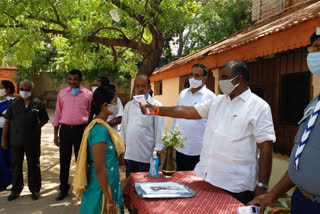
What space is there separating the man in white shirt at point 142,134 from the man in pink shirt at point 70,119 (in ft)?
4.53

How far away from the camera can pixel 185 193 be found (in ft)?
7.37

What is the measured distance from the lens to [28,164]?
4.81 meters

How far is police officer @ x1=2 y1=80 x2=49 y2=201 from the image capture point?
470 cm

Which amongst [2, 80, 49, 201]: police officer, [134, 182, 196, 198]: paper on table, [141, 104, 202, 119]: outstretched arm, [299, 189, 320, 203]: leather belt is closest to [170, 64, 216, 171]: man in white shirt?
[141, 104, 202, 119]: outstretched arm

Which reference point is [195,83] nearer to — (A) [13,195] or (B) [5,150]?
(A) [13,195]

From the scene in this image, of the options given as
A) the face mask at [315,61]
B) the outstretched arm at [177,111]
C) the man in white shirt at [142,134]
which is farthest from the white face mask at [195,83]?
the face mask at [315,61]

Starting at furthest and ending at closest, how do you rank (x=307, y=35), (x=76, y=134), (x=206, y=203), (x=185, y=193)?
(x=76, y=134)
(x=307, y=35)
(x=185, y=193)
(x=206, y=203)

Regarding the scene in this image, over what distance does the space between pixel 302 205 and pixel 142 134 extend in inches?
91.1

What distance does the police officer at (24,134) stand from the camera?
4695mm

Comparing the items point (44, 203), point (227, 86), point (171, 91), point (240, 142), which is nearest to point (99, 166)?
point (240, 142)

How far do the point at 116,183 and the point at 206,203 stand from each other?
34.2 inches

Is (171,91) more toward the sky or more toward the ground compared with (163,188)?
more toward the sky

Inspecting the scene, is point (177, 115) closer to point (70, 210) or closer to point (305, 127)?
point (305, 127)

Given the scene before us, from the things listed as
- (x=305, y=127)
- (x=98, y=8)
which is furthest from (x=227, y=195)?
(x=98, y=8)
